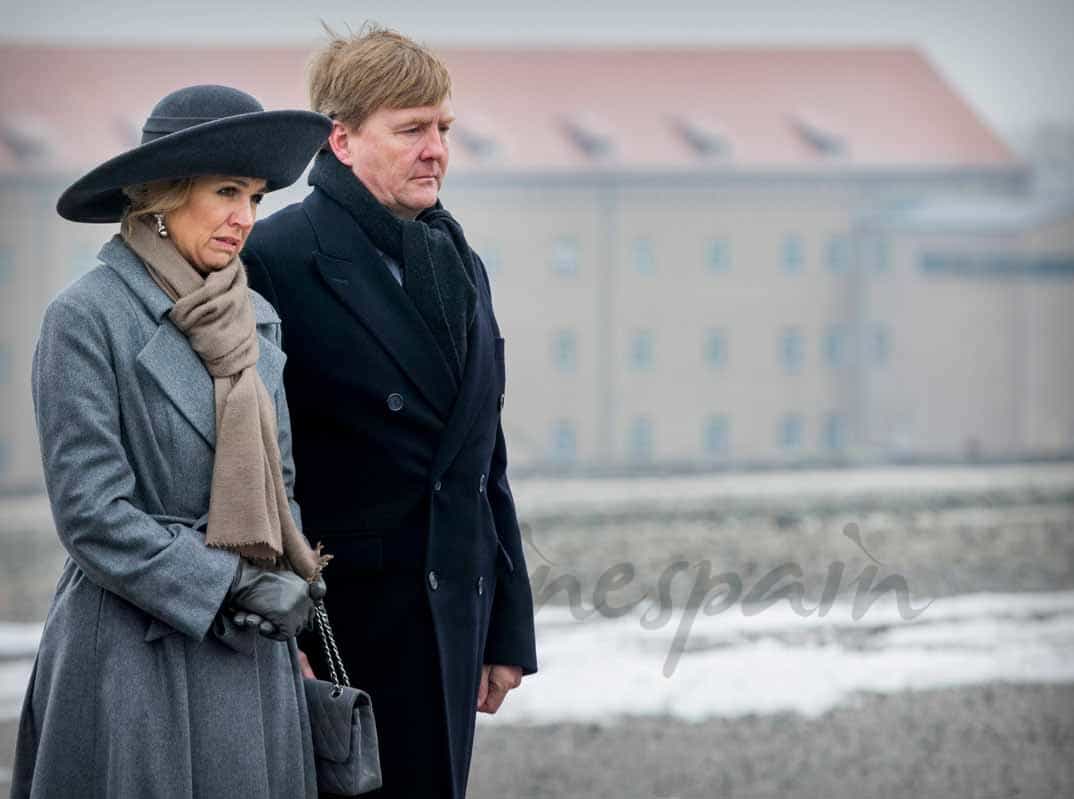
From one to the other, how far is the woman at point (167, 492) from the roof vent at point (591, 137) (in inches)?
2125

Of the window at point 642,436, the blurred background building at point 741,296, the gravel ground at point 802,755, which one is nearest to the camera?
the gravel ground at point 802,755

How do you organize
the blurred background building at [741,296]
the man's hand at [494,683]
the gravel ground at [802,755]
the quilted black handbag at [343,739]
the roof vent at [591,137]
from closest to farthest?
the quilted black handbag at [343,739], the man's hand at [494,683], the gravel ground at [802,755], the blurred background building at [741,296], the roof vent at [591,137]

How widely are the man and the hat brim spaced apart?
308 mm

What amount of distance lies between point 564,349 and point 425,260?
153ft

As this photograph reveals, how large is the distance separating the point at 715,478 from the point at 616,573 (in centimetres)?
1678

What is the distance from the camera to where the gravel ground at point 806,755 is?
502cm

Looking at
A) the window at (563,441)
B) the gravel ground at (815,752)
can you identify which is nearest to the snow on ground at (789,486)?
the gravel ground at (815,752)

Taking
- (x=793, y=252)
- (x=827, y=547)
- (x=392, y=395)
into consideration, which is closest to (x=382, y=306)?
(x=392, y=395)

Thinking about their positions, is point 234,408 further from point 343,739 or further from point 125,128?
point 125,128

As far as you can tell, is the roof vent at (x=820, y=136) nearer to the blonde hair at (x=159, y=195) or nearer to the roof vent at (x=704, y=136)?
the roof vent at (x=704, y=136)

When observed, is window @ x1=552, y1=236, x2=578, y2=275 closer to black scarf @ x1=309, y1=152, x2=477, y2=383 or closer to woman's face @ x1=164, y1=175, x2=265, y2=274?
black scarf @ x1=309, y1=152, x2=477, y2=383

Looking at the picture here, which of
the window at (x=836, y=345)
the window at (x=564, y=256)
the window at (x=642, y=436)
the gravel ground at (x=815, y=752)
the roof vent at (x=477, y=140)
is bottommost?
the window at (x=642, y=436)

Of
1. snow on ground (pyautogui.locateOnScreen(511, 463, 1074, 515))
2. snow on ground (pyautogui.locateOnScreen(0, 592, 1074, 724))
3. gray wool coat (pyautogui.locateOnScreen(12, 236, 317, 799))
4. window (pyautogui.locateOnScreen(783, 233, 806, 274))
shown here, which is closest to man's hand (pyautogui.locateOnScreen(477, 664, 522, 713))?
gray wool coat (pyautogui.locateOnScreen(12, 236, 317, 799))

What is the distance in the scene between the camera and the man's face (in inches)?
102
